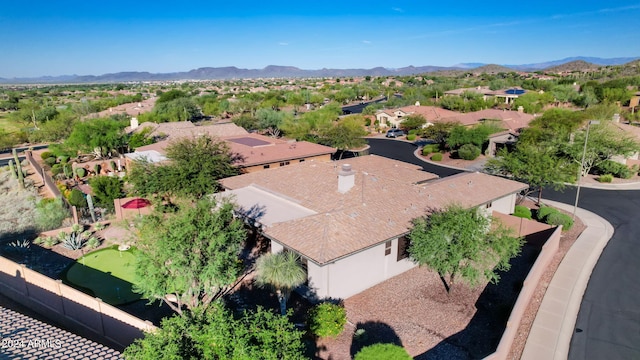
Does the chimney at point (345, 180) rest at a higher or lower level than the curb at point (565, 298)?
higher

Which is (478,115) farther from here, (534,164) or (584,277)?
(584,277)

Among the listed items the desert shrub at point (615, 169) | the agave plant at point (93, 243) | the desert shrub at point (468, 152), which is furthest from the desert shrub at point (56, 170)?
the desert shrub at point (615, 169)

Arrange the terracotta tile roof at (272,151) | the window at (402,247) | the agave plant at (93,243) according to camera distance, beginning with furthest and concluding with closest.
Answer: the terracotta tile roof at (272,151)
the agave plant at (93,243)
the window at (402,247)

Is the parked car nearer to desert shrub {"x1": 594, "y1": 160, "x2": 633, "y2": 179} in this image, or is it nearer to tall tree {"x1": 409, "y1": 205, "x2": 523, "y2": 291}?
desert shrub {"x1": 594, "y1": 160, "x2": 633, "y2": 179}

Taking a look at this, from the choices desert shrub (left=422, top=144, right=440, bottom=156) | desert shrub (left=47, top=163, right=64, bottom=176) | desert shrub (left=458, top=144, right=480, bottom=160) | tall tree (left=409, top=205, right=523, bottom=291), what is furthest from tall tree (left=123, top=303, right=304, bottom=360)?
desert shrub (left=422, top=144, right=440, bottom=156)

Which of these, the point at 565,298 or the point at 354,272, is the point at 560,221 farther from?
the point at 354,272

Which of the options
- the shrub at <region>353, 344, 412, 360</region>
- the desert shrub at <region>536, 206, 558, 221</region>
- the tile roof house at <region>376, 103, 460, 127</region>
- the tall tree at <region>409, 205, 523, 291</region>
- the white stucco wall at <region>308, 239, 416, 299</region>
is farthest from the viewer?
the tile roof house at <region>376, 103, 460, 127</region>

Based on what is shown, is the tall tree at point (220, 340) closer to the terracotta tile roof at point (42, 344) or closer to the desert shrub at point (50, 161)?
the terracotta tile roof at point (42, 344)

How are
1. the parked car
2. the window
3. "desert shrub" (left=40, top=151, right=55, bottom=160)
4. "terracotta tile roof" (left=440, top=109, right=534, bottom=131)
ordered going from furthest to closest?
the parked car, "terracotta tile roof" (left=440, top=109, right=534, bottom=131), "desert shrub" (left=40, top=151, right=55, bottom=160), the window
